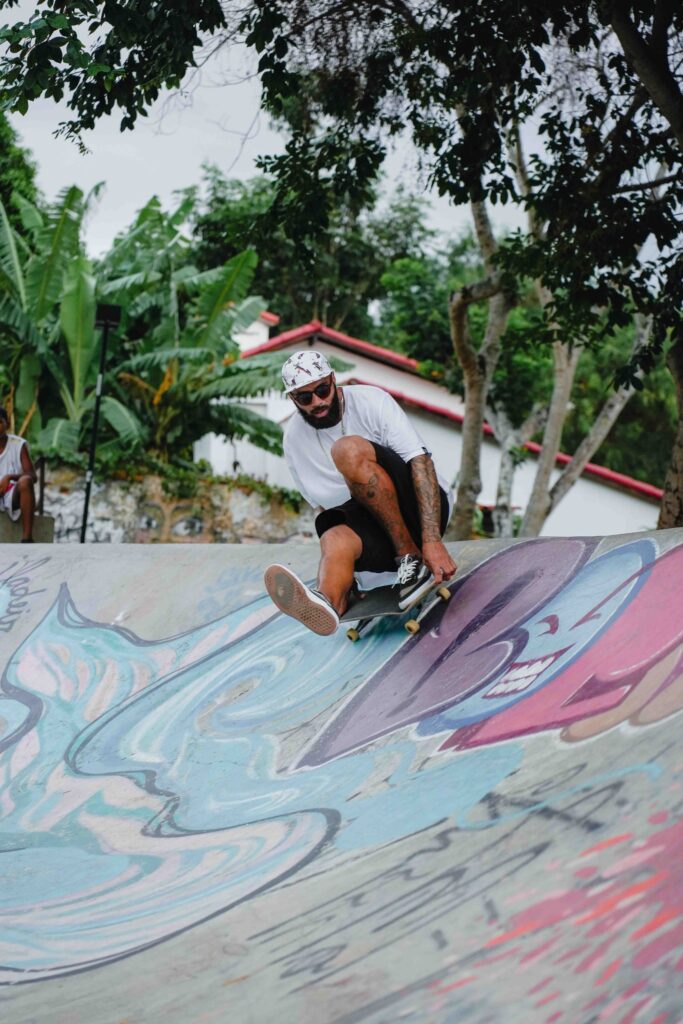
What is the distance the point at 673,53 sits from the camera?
24.0 ft

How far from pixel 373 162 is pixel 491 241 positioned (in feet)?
7.99

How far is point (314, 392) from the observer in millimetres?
4426

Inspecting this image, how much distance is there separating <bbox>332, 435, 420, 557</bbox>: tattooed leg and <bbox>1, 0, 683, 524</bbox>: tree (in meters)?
2.90

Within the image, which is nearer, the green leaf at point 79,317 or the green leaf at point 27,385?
the green leaf at point 79,317

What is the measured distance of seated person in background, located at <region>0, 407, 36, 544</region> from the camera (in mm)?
8531

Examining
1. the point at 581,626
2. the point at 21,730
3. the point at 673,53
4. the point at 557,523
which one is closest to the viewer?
the point at 581,626

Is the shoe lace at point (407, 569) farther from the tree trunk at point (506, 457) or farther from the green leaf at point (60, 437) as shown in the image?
the green leaf at point (60, 437)

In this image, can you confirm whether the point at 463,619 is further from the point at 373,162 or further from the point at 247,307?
the point at 247,307

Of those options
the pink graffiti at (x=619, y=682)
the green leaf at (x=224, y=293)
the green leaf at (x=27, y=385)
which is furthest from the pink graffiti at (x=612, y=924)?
the green leaf at (x=27, y=385)

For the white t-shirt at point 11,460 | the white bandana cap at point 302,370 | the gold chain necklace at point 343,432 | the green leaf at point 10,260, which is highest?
the green leaf at point 10,260

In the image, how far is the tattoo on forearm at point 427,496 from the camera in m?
4.30

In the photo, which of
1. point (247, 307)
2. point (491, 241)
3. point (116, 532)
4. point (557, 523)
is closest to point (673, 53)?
point (491, 241)

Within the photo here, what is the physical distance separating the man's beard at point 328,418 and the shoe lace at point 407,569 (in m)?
0.68

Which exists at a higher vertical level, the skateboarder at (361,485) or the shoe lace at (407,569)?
the skateboarder at (361,485)
